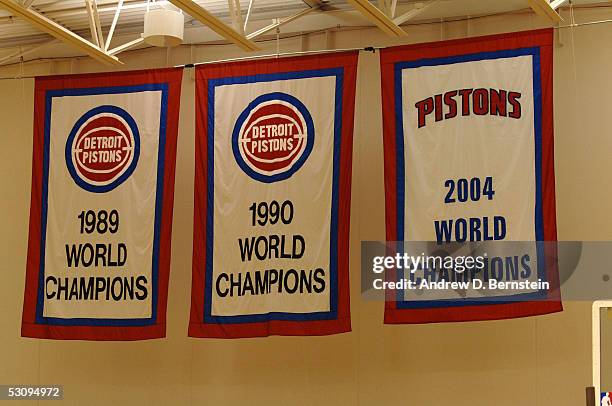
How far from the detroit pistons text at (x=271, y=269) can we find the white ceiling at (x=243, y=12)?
309 centimetres

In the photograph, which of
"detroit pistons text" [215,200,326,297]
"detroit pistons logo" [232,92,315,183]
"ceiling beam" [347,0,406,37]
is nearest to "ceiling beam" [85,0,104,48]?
"detroit pistons logo" [232,92,315,183]

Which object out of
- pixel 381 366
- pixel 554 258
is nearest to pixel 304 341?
pixel 381 366

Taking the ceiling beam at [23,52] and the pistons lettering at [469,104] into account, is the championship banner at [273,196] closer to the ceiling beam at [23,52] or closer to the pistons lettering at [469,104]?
the pistons lettering at [469,104]

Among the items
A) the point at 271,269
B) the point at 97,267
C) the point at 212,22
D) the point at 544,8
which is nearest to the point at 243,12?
the point at 212,22

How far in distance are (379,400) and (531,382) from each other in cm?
214

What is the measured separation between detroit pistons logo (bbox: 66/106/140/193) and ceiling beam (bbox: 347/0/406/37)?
13.0 ft

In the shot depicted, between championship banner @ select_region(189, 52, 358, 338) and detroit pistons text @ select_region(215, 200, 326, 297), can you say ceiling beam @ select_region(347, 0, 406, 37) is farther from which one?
detroit pistons text @ select_region(215, 200, 326, 297)

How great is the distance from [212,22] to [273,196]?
2445 millimetres

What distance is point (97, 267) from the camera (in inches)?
535

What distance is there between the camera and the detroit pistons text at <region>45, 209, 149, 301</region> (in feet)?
44.0

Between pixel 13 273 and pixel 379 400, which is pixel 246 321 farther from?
pixel 13 273

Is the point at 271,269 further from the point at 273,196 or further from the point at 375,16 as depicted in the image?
the point at 375,16

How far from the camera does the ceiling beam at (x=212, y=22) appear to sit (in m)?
11.5

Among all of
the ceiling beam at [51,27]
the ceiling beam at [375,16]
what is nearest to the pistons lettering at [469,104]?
the ceiling beam at [375,16]
